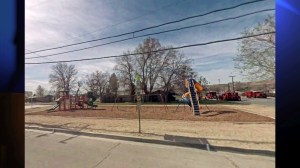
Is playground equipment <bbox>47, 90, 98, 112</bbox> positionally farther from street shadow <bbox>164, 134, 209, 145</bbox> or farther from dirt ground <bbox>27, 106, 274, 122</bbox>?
street shadow <bbox>164, 134, 209, 145</bbox>

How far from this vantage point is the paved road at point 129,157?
636 centimetres

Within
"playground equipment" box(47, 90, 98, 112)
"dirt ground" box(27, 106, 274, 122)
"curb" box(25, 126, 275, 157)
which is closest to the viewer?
"curb" box(25, 126, 275, 157)

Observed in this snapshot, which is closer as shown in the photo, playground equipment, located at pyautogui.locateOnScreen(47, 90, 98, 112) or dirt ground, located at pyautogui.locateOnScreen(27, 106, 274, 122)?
dirt ground, located at pyautogui.locateOnScreen(27, 106, 274, 122)

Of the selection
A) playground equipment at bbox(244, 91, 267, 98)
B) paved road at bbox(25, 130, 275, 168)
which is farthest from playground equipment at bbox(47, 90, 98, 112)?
playground equipment at bbox(244, 91, 267, 98)

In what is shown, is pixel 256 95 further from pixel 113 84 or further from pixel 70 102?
pixel 70 102

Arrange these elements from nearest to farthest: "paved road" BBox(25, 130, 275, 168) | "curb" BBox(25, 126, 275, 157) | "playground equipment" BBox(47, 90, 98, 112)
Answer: "paved road" BBox(25, 130, 275, 168) → "curb" BBox(25, 126, 275, 157) → "playground equipment" BBox(47, 90, 98, 112)

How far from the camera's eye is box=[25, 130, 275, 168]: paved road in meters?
6.36
